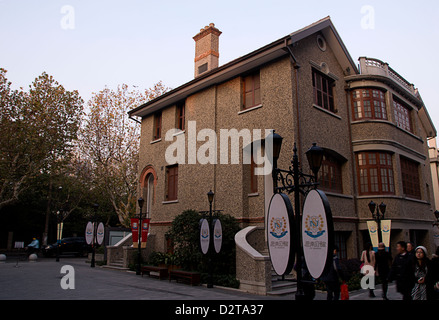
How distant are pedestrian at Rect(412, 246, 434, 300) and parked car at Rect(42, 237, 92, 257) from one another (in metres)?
26.2

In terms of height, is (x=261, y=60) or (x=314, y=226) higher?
(x=261, y=60)

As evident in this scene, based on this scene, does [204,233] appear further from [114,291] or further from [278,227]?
[278,227]

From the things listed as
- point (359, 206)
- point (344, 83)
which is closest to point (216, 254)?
point (359, 206)

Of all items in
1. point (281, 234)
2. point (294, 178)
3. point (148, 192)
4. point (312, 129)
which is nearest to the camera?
point (281, 234)

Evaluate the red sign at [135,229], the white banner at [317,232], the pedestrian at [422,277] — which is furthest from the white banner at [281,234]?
the red sign at [135,229]

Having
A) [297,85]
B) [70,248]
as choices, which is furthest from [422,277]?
[70,248]

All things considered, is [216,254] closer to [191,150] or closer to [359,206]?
[191,150]

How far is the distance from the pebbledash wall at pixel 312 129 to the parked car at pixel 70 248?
13.2m

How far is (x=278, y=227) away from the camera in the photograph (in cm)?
580

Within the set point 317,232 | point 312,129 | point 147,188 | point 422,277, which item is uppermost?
point 312,129

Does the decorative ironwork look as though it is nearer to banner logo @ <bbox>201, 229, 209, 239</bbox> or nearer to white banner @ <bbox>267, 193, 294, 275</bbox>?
white banner @ <bbox>267, 193, 294, 275</bbox>

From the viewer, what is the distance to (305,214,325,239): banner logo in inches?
203

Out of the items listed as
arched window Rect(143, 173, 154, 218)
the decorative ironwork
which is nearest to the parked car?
arched window Rect(143, 173, 154, 218)

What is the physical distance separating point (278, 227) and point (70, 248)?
92.5 ft
